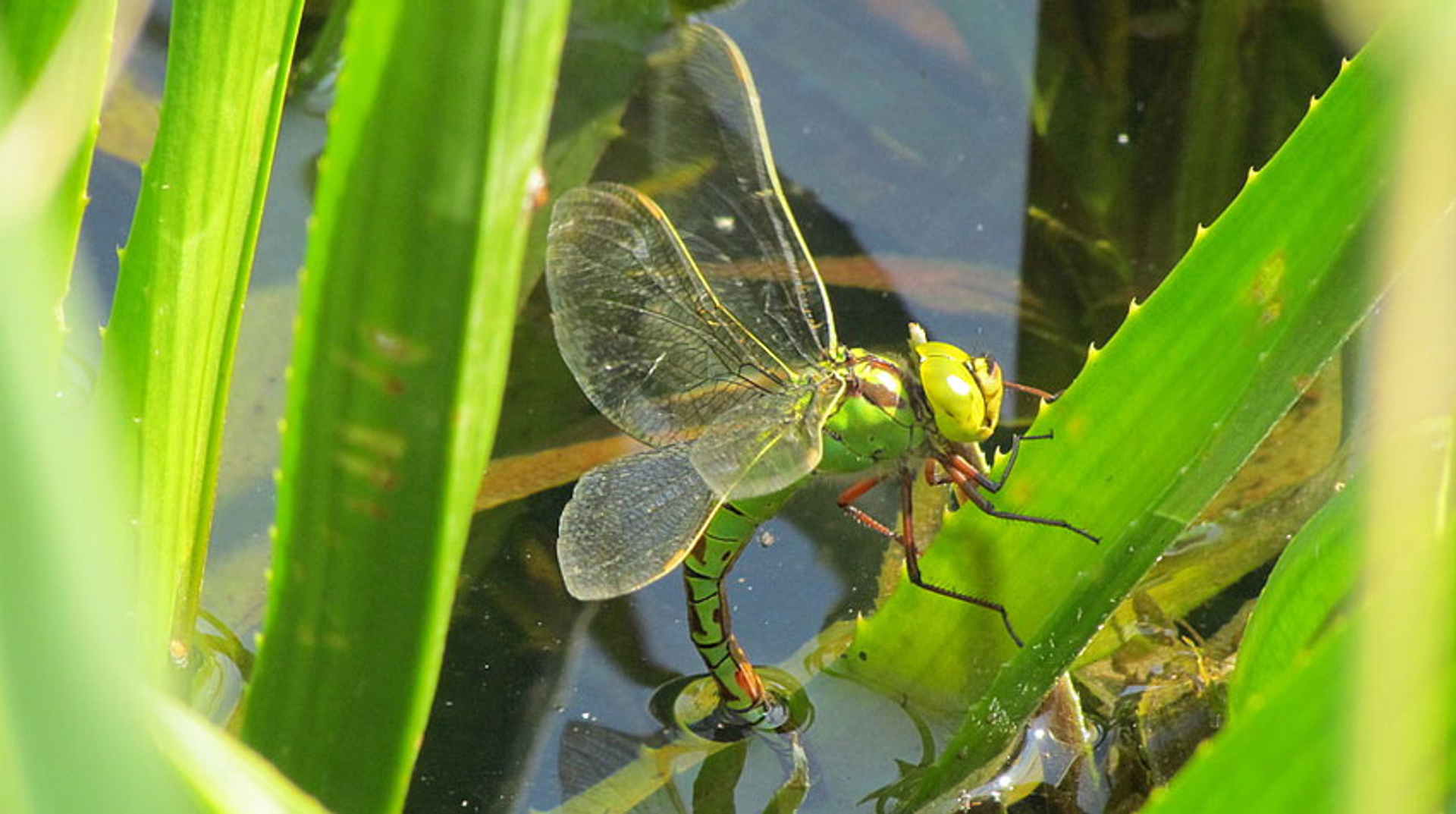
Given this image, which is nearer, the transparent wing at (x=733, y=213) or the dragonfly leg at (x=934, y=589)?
the dragonfly leg at (x=934, y=589)

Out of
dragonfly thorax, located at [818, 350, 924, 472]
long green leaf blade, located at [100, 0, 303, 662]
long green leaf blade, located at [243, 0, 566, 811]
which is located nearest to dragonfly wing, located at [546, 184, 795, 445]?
dragonfly thorax, located at [818, 350, 924, 472]

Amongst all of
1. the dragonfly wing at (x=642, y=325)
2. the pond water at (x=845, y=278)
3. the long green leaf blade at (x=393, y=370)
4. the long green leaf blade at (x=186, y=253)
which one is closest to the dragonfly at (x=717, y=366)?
the dragonfly wing at (x=642, y=325)

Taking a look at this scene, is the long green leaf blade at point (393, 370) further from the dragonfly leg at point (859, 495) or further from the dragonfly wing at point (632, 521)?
the dragonfly leg at point (859, 495)

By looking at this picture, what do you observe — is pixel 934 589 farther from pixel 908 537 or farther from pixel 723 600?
pixel 723 600

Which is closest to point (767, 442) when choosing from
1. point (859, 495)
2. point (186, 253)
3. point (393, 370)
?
point (859, 495)

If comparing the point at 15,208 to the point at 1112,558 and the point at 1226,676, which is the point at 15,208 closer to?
the point at 1112,558

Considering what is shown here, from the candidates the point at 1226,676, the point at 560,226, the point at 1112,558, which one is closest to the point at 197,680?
the point at 560,226
